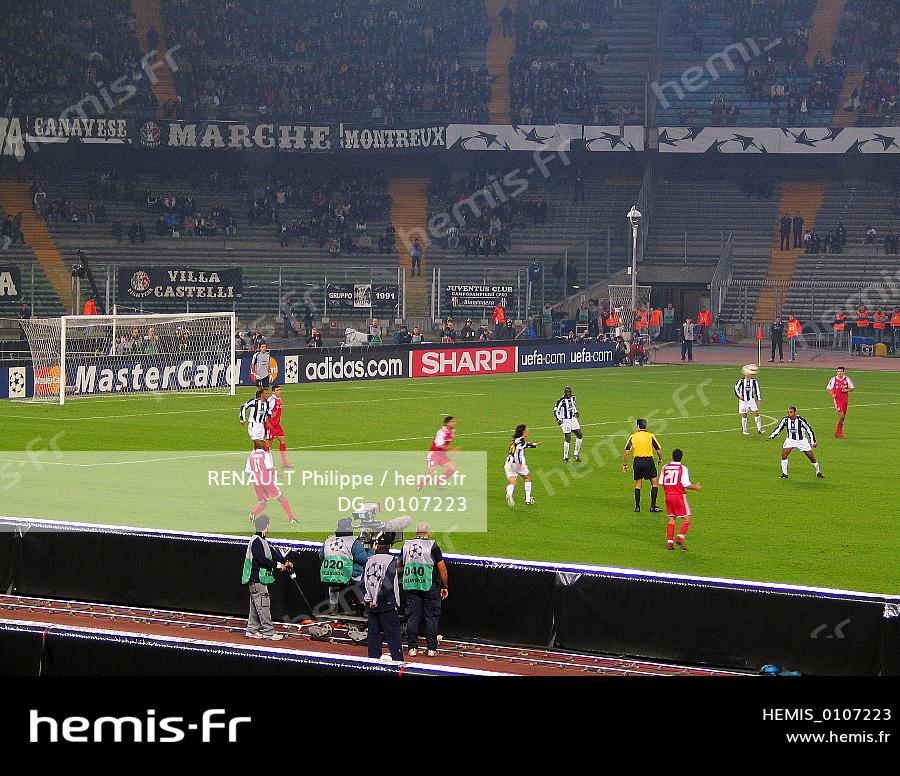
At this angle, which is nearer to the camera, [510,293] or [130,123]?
[510,293]

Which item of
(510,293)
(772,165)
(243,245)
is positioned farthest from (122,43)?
(772,165)

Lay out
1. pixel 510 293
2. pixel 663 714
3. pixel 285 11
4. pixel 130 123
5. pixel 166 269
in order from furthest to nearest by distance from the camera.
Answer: pixel 285 11
pixel 130 123
pixel 510 293
pixel 166 269
pixel 663 714

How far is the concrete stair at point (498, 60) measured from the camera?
248ft

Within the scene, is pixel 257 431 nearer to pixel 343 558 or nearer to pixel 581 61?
pixel 343 558

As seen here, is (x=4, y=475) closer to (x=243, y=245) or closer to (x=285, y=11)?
(x=243, y=245)

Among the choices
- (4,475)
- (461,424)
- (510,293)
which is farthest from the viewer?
(510,293)

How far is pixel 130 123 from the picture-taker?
6831 centimetres

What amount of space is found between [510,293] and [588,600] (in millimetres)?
47795

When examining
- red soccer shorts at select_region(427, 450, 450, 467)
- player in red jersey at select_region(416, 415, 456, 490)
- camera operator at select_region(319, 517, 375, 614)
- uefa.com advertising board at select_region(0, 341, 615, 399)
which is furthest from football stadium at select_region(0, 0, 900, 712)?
red soccer shorts at select_region(427, 450, 450, 467)

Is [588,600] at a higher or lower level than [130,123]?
lower

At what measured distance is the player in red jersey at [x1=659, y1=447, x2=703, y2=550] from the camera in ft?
72.2

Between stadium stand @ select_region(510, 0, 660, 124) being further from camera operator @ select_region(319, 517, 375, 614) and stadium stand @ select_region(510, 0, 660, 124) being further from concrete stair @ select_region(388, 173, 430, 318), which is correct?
camera operator @ select_region(319, 517, 375, 614)

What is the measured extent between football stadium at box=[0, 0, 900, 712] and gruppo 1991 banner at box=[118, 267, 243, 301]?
224 mm

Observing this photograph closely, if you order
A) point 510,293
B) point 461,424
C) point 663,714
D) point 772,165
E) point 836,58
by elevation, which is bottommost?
point 663,714
